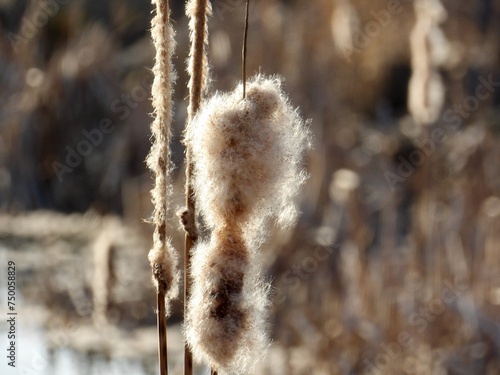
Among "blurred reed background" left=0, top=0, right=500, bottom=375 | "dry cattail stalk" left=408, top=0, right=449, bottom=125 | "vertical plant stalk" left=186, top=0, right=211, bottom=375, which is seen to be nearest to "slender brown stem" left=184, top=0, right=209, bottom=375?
"vertical plant stalk" left=186, top=0, right=211, bottom=375

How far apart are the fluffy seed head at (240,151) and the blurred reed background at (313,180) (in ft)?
3.35

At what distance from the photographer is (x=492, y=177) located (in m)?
2.85

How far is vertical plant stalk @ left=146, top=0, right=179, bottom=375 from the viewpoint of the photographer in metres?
0.66

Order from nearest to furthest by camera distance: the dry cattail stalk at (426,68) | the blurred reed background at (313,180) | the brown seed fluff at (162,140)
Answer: the brown seed fluff at (162,140) → the dry cattail stalk at (426,68) → the blurred reed background at (313,180)

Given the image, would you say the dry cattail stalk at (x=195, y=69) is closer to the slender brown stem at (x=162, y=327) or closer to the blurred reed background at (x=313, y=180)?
the slender brown stem at (x=162, y=327)

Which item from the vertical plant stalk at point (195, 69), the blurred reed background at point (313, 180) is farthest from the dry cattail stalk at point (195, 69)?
the blurred reed background at point (313, 180)

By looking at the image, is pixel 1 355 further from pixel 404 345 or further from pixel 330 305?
pixel 404 345

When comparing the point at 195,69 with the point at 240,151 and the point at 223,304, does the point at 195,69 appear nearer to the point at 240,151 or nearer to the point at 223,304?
the point at 240,151

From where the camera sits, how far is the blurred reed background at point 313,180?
97.3 inches

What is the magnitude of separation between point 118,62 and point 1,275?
1.40 meters

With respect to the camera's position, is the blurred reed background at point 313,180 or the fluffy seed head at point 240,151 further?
the blurred reed background at point 313,180

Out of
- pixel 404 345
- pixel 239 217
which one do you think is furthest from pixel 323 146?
pixel 239 217

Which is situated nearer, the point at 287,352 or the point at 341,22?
the point at 287,352

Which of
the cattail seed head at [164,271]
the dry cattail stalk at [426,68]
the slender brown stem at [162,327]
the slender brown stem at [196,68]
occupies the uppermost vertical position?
the dry cattail stalk at [426,68]
